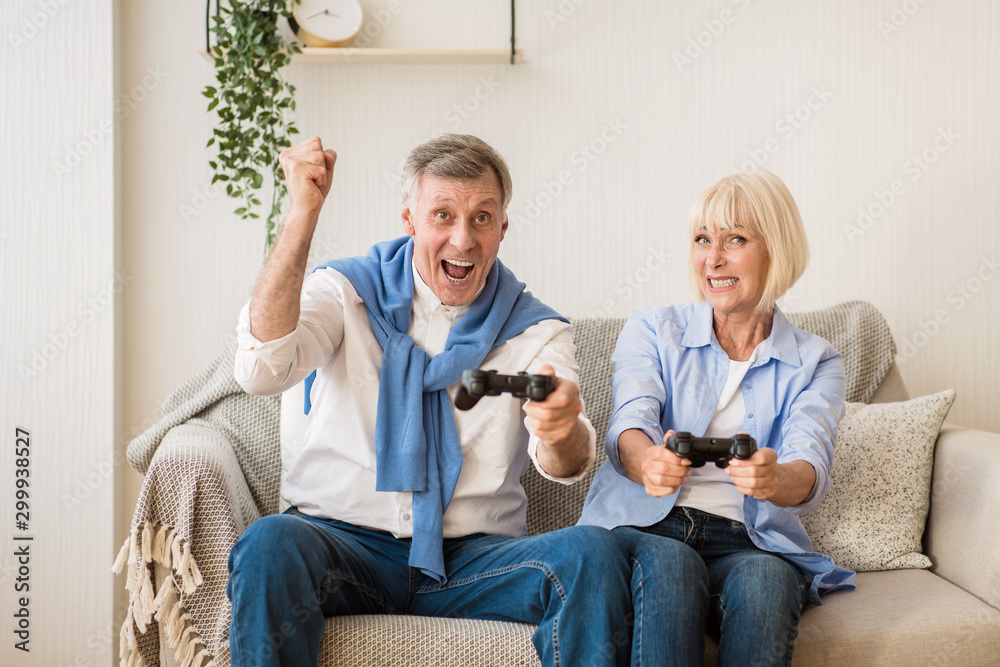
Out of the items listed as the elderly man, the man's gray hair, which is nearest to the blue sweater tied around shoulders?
the elderly man

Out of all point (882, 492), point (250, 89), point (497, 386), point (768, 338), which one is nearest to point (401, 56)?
point (250, 89)

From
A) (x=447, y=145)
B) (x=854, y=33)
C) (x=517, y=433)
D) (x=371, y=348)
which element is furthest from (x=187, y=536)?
(x=854, y=33)

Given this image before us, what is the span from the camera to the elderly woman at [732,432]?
127cm

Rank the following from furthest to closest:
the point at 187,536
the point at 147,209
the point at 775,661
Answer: the point at 147,209 < the point at 187,536 < the point at 775,661

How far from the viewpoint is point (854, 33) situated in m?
2.32

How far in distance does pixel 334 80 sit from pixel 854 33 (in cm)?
146

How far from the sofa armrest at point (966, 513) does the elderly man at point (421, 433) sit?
0.79 metres

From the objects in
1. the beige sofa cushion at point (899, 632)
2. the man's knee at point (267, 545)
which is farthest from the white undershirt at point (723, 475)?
the man's knee at point (267, 545)

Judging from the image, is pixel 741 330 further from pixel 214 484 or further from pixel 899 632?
pixel 214 484

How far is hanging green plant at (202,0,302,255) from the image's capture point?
6.72ft

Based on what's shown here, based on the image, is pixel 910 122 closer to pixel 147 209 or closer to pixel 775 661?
pixel 775 661

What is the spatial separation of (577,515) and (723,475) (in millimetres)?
428

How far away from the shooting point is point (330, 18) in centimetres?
219

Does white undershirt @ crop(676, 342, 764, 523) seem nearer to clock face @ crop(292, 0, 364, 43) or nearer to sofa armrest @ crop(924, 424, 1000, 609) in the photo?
sofa armrest @ crop(924, 424, 1000, 609)
